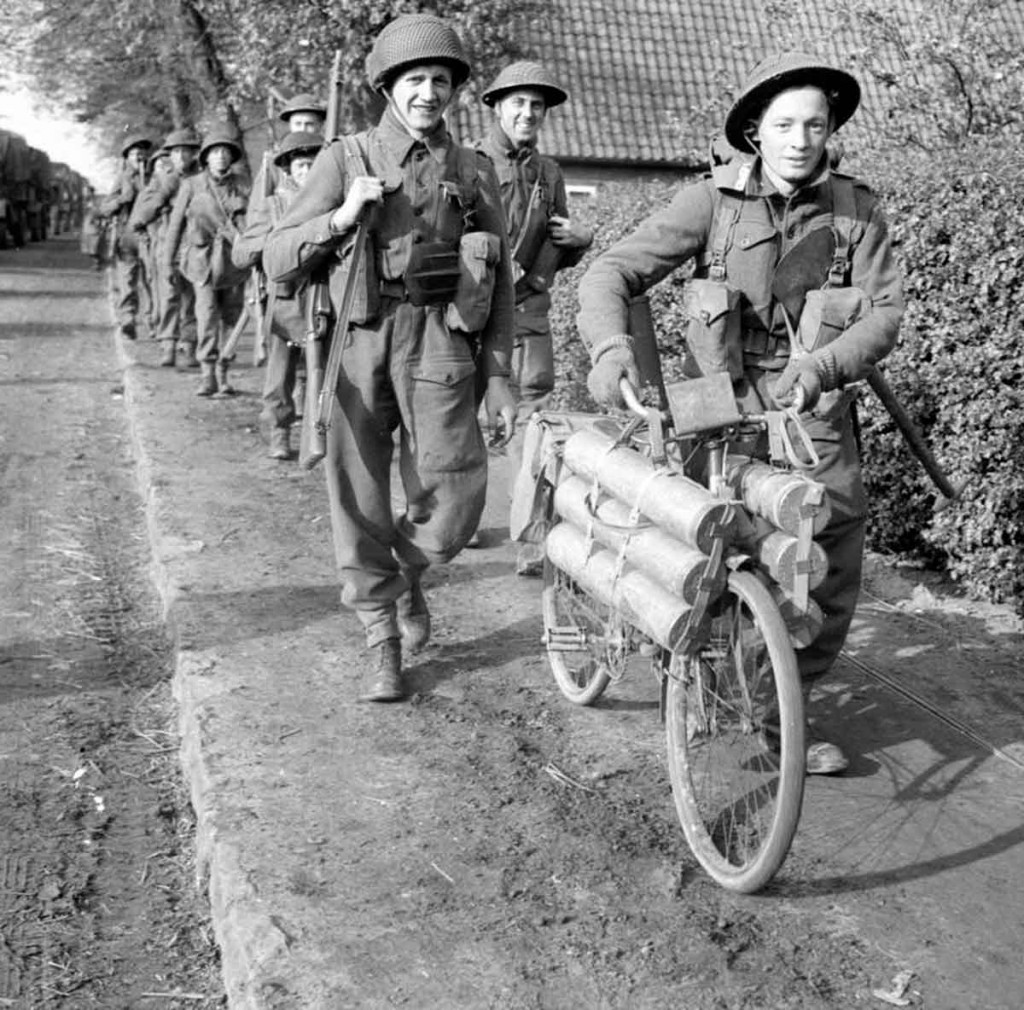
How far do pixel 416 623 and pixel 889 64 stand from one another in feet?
29.7

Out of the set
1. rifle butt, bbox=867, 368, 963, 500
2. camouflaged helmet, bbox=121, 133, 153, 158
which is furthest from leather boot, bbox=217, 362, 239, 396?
rifle butt, bbox=867, 368, 963, 500

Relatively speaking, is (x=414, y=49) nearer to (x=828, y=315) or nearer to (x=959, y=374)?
(x=828, y=315)

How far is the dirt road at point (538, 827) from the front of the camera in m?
3.65

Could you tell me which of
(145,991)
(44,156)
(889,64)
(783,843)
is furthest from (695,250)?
(44,156)

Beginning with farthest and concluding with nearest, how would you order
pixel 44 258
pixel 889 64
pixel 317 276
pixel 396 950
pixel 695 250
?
pixel 44 258
pixel 889 64
pixel 317 276
pixel 695 250
pixel 396 950

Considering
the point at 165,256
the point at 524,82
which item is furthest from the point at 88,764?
the point at 165,256

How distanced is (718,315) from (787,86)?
0.65 m

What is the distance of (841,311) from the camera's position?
14.5ft

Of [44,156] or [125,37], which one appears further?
[44,156]

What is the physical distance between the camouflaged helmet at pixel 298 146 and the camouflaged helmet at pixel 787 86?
558 cm

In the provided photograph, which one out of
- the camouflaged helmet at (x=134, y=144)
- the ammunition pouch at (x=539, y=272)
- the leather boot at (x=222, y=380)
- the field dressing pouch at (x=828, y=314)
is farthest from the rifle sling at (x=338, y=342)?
the camouflaged helmet at (x=134, y=144)

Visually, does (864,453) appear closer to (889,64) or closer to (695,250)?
(695,250)

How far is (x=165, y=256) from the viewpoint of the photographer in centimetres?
1462

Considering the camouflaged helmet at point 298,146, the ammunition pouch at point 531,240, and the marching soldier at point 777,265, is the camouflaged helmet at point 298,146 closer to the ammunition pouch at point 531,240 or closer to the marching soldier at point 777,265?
the ammunition pouch at point 531,240
